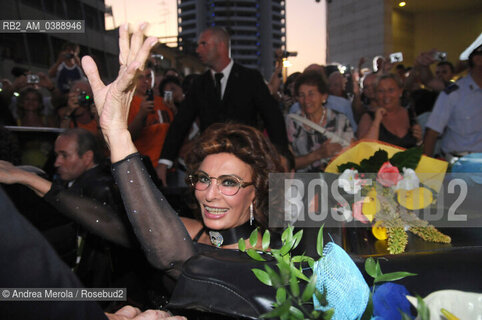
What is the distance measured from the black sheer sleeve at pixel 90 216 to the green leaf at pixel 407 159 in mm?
1603

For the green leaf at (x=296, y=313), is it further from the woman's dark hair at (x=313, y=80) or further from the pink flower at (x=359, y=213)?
the woman's dark hair at (x=313, y=80)

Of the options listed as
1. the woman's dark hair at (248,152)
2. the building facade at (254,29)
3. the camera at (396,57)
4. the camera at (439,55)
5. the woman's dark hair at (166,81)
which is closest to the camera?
the woman's dark hair at (248,152)

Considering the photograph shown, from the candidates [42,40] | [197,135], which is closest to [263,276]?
[197,135]

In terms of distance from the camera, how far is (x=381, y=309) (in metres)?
0.88

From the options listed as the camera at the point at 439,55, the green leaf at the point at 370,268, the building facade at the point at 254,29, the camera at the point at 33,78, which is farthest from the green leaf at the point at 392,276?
the building facade at the point at 254,29

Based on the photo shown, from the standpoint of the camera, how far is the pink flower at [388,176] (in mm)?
2361

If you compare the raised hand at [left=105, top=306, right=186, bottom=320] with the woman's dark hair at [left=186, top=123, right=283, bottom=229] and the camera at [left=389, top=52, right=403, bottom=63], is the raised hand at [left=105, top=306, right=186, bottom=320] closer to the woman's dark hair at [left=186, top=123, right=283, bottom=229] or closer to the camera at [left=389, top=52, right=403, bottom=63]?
the woman's dark hair at [left=186, top=123, right=283, bottom=229]

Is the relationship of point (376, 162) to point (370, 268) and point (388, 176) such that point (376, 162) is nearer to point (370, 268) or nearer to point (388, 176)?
point (388, 176)

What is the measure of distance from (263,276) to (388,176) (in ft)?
5.45

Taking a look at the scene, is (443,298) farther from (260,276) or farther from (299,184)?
(299,184)

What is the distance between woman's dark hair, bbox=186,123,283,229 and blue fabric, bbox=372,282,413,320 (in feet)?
4.73

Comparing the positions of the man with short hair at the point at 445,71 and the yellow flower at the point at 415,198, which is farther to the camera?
the man with short hair at the point at 445,71

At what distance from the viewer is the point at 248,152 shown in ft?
7.60

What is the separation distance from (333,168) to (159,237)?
5.08ft
